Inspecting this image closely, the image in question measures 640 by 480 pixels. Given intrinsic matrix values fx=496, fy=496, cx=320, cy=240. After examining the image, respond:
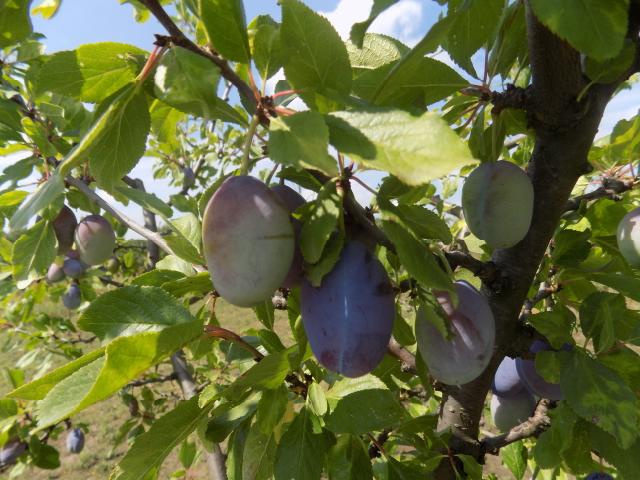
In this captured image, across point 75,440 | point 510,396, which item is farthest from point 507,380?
point 75,440

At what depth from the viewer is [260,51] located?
22.1 inches

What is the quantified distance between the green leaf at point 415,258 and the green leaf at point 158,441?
37 centimetres

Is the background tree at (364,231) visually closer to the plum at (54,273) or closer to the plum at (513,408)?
the plum at (513,408)

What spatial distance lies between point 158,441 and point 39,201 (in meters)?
0.33

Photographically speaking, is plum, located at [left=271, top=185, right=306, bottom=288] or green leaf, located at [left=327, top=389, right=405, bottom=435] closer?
plum, located at [left=271, top=185, right=306, bottom=288]

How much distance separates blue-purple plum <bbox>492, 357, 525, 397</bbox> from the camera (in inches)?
44.8

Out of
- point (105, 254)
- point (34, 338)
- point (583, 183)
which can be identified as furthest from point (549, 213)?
point (34, 338)

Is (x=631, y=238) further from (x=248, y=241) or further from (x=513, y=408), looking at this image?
(x=248, y=241)

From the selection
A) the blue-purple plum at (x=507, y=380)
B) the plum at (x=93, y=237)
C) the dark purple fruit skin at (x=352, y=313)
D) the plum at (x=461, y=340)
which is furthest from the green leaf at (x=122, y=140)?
the plum at (x=93, y=237)

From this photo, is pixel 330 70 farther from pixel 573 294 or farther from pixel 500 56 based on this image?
pixel 573 294

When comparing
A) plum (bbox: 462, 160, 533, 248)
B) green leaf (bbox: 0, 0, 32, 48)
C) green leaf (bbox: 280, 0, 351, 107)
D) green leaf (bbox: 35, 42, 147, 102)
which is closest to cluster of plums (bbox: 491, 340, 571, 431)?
plum (bbox: 462, 160, 533, 248)

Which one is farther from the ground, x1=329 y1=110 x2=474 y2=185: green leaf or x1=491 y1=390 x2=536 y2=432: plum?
x1=329 y1=110 x2=474 y2=185: green leaf

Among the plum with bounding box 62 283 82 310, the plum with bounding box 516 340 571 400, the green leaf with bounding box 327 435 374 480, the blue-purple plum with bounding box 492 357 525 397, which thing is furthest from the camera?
the plum with bounding box 62 283 82 310

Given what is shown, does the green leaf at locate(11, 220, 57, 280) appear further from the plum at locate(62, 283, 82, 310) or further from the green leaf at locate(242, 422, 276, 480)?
the plum at locate(62, 283, 82, 310)
